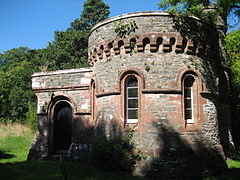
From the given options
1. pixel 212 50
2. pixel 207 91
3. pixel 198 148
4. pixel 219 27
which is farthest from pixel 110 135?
pixel 219 27

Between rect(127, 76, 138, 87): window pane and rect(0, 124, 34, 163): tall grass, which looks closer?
rect(127, 76, 138, 87): window pane

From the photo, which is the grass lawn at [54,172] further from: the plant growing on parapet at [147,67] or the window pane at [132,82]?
the plant growing on parapet at [147,67]

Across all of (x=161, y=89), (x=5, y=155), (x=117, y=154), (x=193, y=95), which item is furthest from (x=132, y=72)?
(x=5, y=155)

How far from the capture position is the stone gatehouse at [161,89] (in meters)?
9.65

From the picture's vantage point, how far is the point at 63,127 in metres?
14.7

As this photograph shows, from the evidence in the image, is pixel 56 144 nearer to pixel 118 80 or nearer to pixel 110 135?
pixel 110 135

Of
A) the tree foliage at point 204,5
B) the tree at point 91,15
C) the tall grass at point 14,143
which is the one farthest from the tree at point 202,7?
the tree at point 91,15

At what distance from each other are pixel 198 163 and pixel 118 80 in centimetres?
499

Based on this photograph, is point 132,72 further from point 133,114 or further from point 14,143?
point 14,143

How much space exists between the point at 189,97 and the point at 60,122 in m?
8.37

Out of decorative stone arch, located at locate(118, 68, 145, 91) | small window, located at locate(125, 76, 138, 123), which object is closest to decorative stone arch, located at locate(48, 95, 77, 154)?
decorative stone arch, located at locate(118, 68, 145, 91)

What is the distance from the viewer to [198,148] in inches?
388

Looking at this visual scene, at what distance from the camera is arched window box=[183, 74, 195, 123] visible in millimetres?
10461

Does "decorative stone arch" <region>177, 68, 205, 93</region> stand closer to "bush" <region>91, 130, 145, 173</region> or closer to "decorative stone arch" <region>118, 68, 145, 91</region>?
"decorative stone arch" <region>118, 68, 145, 91</region>
